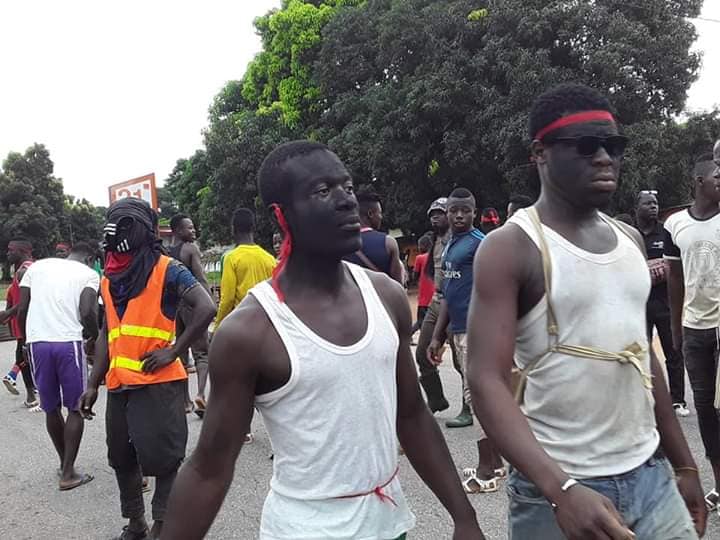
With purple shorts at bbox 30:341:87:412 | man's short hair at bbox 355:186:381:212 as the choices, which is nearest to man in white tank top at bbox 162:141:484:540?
A: man's short hair at bbox 355:186:381:212

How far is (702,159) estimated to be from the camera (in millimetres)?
4527

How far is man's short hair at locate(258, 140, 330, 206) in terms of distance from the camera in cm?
218

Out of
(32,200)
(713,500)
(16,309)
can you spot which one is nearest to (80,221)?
(32,200)

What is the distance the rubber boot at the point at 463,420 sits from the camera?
6281 millimetres

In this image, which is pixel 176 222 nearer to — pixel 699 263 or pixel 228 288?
pixel 228 288

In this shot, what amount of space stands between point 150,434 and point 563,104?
2.80m

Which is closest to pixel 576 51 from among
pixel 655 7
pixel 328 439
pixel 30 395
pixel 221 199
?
pixel 655 7

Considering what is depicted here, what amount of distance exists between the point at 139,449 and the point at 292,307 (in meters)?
2.23

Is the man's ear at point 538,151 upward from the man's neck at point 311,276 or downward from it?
upward

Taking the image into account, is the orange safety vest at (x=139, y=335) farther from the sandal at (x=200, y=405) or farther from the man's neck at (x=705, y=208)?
the man's neck at (x=705, y=208)

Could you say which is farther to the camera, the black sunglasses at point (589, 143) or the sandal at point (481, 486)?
the sandal at point (481, 486)

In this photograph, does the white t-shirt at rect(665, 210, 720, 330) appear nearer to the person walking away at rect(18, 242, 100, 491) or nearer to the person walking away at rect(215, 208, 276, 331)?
the person walking away at rect(215, 208, 276, 331)

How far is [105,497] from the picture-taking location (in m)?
5.26

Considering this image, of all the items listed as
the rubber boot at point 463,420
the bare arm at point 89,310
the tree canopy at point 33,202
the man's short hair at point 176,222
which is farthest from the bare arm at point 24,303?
the tree canopy at point 33,202
